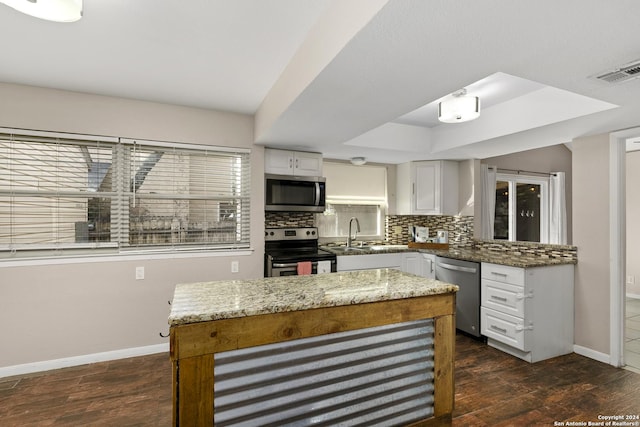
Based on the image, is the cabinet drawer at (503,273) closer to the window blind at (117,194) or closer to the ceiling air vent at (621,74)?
the ceiling air vent at (621,74)

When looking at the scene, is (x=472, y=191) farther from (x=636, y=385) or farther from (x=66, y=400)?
(x=66, y=400)

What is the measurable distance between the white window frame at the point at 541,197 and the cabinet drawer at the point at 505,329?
203 centimetres

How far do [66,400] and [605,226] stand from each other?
4775 millimetres

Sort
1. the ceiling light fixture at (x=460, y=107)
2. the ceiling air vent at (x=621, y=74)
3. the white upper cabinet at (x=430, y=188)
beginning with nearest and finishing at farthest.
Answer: the ceiling air vent at (x=621, y=74), the ceiling light fixture at (x=460, y=107), the white upper cabinet at (x=430, y=188)

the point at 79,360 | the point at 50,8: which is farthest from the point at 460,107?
the point at 79,360

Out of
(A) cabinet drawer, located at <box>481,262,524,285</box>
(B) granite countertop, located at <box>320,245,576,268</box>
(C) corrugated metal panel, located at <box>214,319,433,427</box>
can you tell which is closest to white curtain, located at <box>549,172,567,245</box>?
(B) granite countertop, located at <box>320,245,576,268</box>

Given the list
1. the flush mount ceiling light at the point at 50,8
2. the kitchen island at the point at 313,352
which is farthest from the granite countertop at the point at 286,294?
the flush mount ceiling light at the point at 50,8

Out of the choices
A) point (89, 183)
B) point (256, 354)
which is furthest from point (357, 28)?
point (89, 183)

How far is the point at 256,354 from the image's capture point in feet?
4.43

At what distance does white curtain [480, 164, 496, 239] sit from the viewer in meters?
4.47

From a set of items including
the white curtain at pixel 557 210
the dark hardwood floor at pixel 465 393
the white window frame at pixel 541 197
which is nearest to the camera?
the dark hardwood floor at pixel 465 393

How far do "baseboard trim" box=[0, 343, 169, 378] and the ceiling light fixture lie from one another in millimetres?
3454

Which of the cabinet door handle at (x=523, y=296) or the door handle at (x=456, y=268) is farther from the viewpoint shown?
the door handle at (x=456, y=268)

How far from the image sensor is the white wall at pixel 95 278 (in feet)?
8.81
